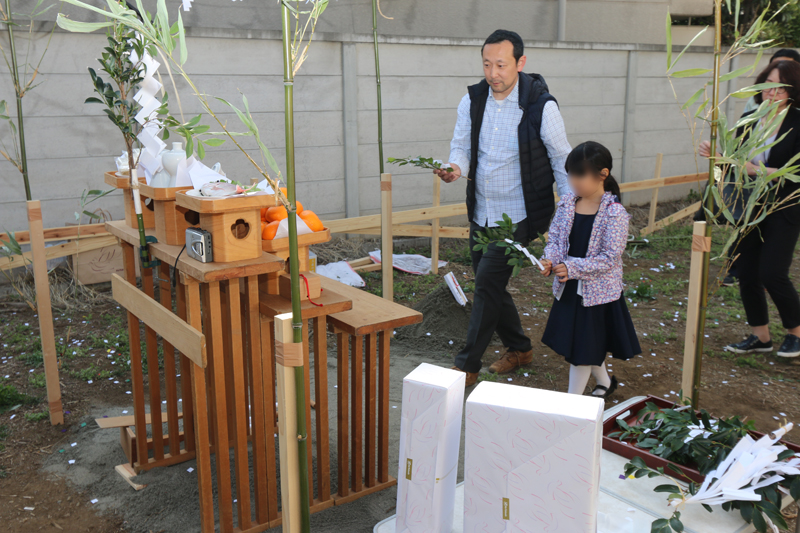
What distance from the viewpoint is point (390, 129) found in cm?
612

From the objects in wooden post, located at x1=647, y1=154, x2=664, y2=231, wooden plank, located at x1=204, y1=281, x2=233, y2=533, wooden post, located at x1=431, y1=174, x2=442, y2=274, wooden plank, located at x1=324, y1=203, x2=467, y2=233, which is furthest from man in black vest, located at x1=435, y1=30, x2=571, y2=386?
wooden post, located at x1=647, y1=154, x2=664, y2=231

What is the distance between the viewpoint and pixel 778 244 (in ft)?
11.1

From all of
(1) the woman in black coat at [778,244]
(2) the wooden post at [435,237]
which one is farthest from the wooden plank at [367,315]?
(2) the wooden post at [435,237]

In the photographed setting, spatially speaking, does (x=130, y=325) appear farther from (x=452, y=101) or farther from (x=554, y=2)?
(x=554, y=2)

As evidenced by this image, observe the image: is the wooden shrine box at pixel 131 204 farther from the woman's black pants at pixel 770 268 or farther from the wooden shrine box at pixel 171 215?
the woman's black pants at pixel 770 268

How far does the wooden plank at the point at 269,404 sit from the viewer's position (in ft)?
6.97

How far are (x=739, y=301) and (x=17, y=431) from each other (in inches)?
190

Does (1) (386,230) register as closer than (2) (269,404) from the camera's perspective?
No

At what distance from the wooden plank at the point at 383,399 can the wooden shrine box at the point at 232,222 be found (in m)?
0.63

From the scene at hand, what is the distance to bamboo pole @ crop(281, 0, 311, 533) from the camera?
126 centimetres

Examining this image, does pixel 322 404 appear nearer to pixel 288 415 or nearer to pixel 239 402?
pixel 239 402

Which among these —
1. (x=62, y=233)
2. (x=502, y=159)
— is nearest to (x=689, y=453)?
(x=502, y=159)

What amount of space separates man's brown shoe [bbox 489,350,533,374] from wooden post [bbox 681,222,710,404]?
126 cm

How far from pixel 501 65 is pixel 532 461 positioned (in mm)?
2222
